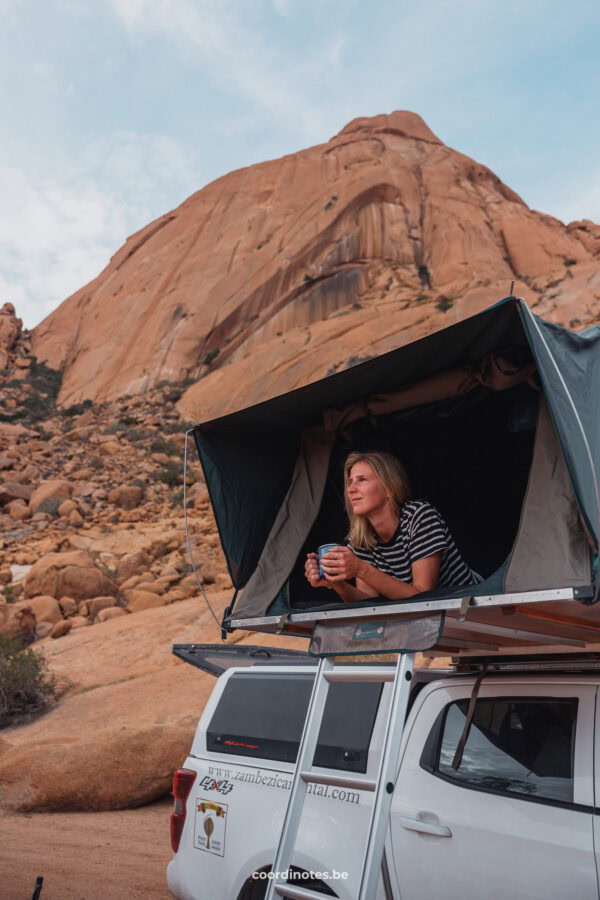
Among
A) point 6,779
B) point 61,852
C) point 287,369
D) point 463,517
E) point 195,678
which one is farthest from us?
point 287,369

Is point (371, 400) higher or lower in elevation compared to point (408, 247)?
lower

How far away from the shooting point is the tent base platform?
3.17 meters

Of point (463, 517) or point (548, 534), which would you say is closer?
point (548, 534)

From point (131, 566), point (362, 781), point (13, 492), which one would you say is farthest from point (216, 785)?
point (13, 492)

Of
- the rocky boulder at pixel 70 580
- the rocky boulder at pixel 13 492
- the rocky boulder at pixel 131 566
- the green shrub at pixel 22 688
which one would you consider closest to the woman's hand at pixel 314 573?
A: the green shrub at pixel 22 688

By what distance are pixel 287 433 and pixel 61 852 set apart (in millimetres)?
4413

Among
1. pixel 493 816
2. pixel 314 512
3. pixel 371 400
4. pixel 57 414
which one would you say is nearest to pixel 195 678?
pixel 314 512

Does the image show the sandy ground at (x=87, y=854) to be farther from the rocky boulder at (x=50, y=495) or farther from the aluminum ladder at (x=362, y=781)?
the rocky boulder at (x=50, y=495)

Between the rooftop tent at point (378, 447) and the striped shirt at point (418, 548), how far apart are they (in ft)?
1.50

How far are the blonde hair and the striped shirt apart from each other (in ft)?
0.17

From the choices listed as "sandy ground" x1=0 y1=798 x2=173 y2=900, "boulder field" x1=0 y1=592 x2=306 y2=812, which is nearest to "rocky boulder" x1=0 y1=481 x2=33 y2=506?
"boulder field" x1=0 y1=592 x2=306 y2=812

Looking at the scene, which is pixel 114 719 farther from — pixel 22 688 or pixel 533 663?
pixel 533 663

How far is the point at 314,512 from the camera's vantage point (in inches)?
219

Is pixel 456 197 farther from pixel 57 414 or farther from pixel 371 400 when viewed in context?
pixel 371 400
